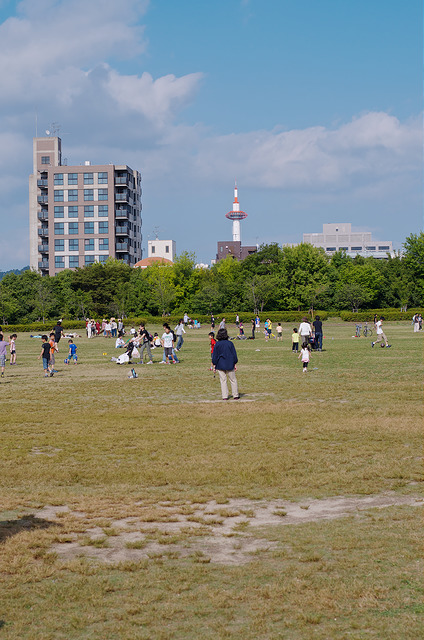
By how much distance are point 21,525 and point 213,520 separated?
2199mm

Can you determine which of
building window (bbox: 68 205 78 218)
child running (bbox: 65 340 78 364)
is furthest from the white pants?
building window (bbox: 68 205 78 218)

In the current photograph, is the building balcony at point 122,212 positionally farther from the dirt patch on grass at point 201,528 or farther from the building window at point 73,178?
the dirt patch on grass at point 201,528

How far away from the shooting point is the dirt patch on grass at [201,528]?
6777mm

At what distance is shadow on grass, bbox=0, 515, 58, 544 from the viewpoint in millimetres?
7363

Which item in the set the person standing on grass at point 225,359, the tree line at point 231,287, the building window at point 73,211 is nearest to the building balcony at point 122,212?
the building window at point 73,211

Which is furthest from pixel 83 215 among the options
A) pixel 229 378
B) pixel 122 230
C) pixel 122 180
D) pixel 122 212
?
pixel 229 378

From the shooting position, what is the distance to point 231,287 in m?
99.9

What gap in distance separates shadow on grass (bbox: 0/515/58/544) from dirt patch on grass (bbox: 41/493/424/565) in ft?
0.58

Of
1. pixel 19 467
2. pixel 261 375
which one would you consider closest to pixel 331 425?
pixel 19 467

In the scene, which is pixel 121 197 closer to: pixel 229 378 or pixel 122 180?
pixel 122 180

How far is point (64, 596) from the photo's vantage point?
5.68 metres

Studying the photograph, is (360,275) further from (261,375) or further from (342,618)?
(342,618)

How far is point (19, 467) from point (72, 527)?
3270 millimetres

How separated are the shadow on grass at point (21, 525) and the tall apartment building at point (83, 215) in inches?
5262
